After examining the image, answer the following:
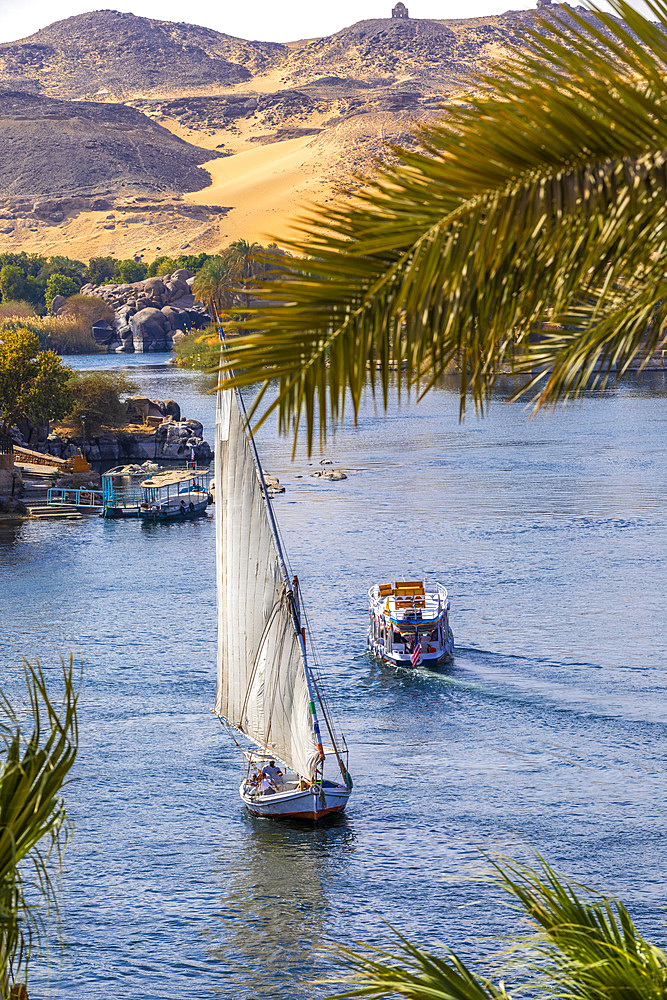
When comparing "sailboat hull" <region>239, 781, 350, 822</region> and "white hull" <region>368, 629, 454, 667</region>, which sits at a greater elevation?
"white hull" <region>368, 629, 454, 667</region>

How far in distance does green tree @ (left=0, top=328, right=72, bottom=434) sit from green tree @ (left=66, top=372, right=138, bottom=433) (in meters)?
7.83

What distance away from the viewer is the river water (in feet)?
86.7

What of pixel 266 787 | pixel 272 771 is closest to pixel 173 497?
pixel 272 771

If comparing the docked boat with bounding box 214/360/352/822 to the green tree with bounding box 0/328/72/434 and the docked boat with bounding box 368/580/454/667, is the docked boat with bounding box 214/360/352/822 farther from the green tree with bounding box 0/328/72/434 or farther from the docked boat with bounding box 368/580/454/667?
the green tree with bounding box 0/328/72/434

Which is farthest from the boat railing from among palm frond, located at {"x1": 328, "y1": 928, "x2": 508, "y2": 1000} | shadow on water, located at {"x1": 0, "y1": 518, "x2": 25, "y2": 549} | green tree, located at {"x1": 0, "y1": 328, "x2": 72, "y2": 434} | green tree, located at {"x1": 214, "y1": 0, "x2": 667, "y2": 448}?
green tree, located at {"x1": 214, "y1": 0, "x2": 667, "y2": 448}

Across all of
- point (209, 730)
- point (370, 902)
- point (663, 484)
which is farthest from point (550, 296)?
point (663, 484)

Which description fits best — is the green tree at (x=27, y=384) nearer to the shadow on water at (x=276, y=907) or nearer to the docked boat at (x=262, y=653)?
the docked boat at (x=262, y=653)

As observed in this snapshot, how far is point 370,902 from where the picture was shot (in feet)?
88.9

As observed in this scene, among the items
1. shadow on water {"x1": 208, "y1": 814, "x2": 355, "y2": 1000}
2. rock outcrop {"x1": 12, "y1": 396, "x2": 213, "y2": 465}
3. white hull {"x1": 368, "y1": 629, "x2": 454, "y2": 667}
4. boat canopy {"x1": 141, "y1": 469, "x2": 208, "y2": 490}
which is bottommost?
shadow on water {"x1": 208, "y1": 814, "x2": 355, "y2": 1000}

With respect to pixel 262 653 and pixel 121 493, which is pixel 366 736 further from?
pixel 121 493

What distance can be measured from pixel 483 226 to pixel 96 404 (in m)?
96.2

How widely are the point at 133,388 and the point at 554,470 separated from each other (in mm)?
46980

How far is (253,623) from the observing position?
102ft

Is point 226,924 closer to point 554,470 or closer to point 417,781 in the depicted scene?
point 417,781
